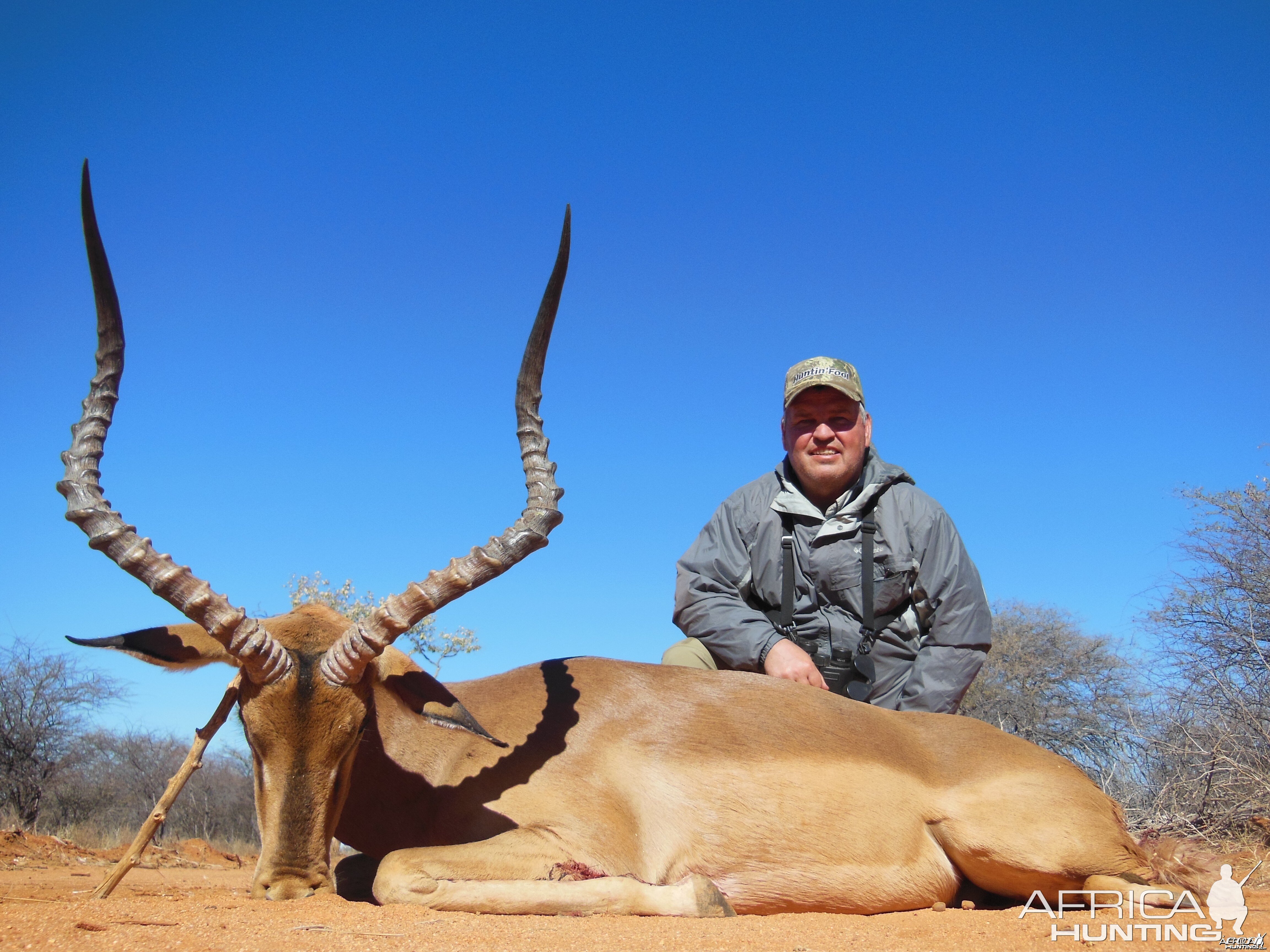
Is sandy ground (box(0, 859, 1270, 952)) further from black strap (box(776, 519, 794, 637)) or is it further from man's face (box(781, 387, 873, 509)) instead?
man's face (box(781, 387, 873, 509))

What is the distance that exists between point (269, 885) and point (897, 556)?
151 inches

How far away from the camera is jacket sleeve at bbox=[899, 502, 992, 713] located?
586cm

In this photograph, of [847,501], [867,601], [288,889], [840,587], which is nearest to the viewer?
[288,889]

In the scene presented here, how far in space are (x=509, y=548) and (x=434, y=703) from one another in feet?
2.54

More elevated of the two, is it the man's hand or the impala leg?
the man's hand

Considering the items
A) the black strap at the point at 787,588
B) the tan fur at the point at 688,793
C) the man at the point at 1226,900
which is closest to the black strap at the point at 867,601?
the black strap at the point at 787,588

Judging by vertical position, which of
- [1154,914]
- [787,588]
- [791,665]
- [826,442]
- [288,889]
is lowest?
[288,889]

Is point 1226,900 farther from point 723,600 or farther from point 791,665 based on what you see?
point 723,600

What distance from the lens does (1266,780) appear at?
702 cm

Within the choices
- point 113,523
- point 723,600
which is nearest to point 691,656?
point 723,600

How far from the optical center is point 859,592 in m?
6.05

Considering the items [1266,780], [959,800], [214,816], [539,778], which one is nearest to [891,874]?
[959,800]

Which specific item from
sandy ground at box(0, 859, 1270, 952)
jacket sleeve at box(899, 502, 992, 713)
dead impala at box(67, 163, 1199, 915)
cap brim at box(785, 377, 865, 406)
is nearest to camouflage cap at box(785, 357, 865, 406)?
cap brim at box(785, 377, 865, 406)

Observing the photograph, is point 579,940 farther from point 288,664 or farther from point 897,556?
point 897,556
